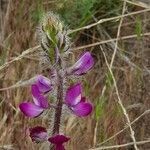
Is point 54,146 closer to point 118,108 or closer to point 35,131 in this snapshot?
point 35,131

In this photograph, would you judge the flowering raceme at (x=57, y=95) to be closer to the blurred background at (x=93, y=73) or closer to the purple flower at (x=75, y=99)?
the purple flower at (x=75, y=99)

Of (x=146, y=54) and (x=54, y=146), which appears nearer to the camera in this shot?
(x=54, y=146)

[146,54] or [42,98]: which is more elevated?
[146,54]

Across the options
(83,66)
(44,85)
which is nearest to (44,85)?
(44,85)

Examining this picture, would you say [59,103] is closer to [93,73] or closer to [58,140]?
[58,140]

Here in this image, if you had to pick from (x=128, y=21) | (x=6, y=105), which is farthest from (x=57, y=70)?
(x=128, y=21)

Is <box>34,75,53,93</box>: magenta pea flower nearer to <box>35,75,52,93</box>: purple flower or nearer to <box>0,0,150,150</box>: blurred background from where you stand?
<box>35,75,52,93</box>: purple flower

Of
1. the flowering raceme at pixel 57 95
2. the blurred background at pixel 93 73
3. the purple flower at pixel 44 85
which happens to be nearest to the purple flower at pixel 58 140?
the flowering raceme at pixel 57 95

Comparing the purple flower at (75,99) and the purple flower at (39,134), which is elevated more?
→ the purple flower at (75,99)
